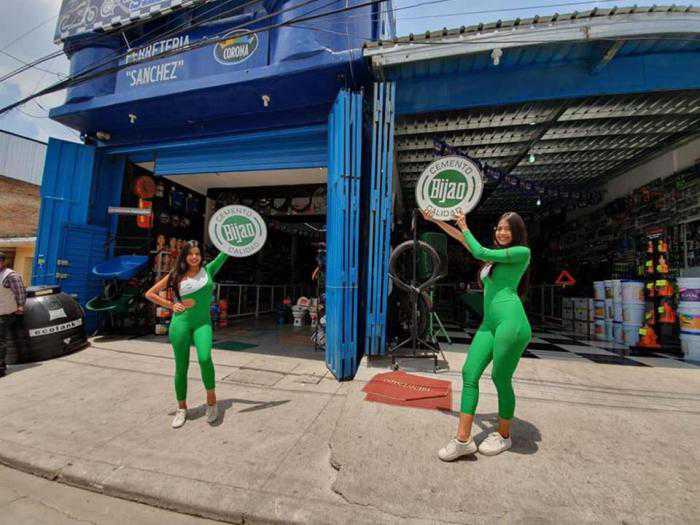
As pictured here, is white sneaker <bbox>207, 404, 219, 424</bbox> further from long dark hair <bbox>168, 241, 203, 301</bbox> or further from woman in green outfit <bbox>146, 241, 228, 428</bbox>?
long dark hair <bbox>168, 241, 203, 301</bbox>

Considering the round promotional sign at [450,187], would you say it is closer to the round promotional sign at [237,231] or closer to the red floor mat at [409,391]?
the round promotional sign at [237,231]

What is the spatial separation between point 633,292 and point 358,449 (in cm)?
676

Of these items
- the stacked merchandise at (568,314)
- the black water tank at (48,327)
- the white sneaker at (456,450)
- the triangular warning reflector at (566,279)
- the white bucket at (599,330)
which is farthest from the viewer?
the triangular warning reflector at (566,279)

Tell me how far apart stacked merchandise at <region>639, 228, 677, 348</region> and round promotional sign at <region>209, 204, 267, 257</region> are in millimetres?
7309

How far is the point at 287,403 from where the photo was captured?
10.9 feet

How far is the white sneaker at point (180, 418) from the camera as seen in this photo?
281cm

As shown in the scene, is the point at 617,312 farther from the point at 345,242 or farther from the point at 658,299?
the point at 345,242

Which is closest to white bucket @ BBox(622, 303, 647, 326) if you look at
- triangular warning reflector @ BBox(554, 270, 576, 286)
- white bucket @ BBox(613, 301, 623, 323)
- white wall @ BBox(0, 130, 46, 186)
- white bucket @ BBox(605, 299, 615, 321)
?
white bucket @ BBox(613, 301, 623, 323)

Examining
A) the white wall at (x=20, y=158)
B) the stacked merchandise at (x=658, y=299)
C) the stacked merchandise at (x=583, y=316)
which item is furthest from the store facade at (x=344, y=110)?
the white wall at (x=20, y=158)

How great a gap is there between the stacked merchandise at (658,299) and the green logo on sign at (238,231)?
24.2 feet

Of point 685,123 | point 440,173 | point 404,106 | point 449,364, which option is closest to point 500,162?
point 685,123

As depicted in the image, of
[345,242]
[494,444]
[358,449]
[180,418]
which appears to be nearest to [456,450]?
[494,444]

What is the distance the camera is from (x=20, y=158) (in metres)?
15.6

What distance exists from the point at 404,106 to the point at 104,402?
5.79 metres
